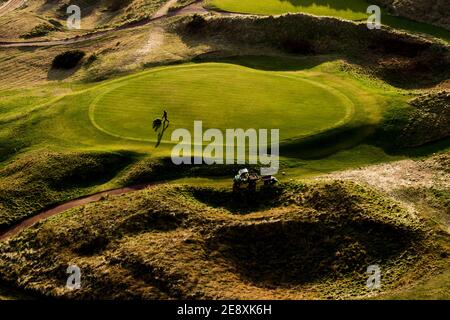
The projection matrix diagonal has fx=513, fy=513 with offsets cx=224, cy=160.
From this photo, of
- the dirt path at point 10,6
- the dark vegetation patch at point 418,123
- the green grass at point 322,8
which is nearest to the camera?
the dark vegetation patch at point 418,123

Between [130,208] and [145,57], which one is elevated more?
[145,57]

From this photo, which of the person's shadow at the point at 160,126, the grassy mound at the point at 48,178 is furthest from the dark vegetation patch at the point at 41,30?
the person's shadow at the point at 160,126

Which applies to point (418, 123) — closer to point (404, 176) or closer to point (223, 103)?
point (404, 176)

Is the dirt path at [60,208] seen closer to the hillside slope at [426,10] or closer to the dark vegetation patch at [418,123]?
the dark vegetation patch at [418,123]

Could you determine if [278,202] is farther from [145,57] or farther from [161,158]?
[145,57]
